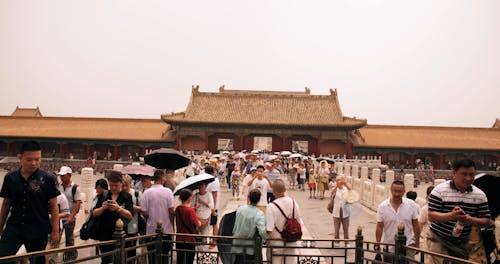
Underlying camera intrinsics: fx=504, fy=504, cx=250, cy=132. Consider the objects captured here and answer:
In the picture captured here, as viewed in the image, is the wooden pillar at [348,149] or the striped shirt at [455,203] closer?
the striped shirt at [455,203]

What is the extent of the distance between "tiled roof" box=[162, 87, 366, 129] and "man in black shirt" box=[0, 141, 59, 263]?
36.8 m

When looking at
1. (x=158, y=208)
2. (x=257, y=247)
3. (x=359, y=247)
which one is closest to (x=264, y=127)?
(x=158, y=208)

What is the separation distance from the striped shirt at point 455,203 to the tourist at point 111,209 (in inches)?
141

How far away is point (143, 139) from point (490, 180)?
1502 inches

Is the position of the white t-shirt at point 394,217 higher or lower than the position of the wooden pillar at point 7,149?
lower

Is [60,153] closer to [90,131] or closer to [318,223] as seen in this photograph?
[90,131]

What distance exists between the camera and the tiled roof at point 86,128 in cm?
4250

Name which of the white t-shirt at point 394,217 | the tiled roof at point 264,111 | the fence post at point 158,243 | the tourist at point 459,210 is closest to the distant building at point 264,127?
the tiled roof at point 264,111

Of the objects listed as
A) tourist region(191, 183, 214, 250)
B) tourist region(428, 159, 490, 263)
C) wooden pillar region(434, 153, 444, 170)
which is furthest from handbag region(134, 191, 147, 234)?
wooden pillar region(434, 153, 444, 170)

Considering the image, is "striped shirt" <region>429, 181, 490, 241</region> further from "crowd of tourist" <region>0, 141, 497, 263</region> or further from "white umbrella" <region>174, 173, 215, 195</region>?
"white umbrella" <region>174, 173, 215, 195</region>

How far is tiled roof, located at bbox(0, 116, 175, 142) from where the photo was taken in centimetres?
4250

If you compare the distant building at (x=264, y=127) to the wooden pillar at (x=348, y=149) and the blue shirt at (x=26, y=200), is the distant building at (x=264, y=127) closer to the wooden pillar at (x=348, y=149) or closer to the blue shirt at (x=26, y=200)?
the wooden pillar at (x=348, y=149)

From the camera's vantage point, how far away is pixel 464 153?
42.1 m

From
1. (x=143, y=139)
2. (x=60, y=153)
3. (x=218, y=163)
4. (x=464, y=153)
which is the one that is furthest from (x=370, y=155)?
(x=60, y=153)
